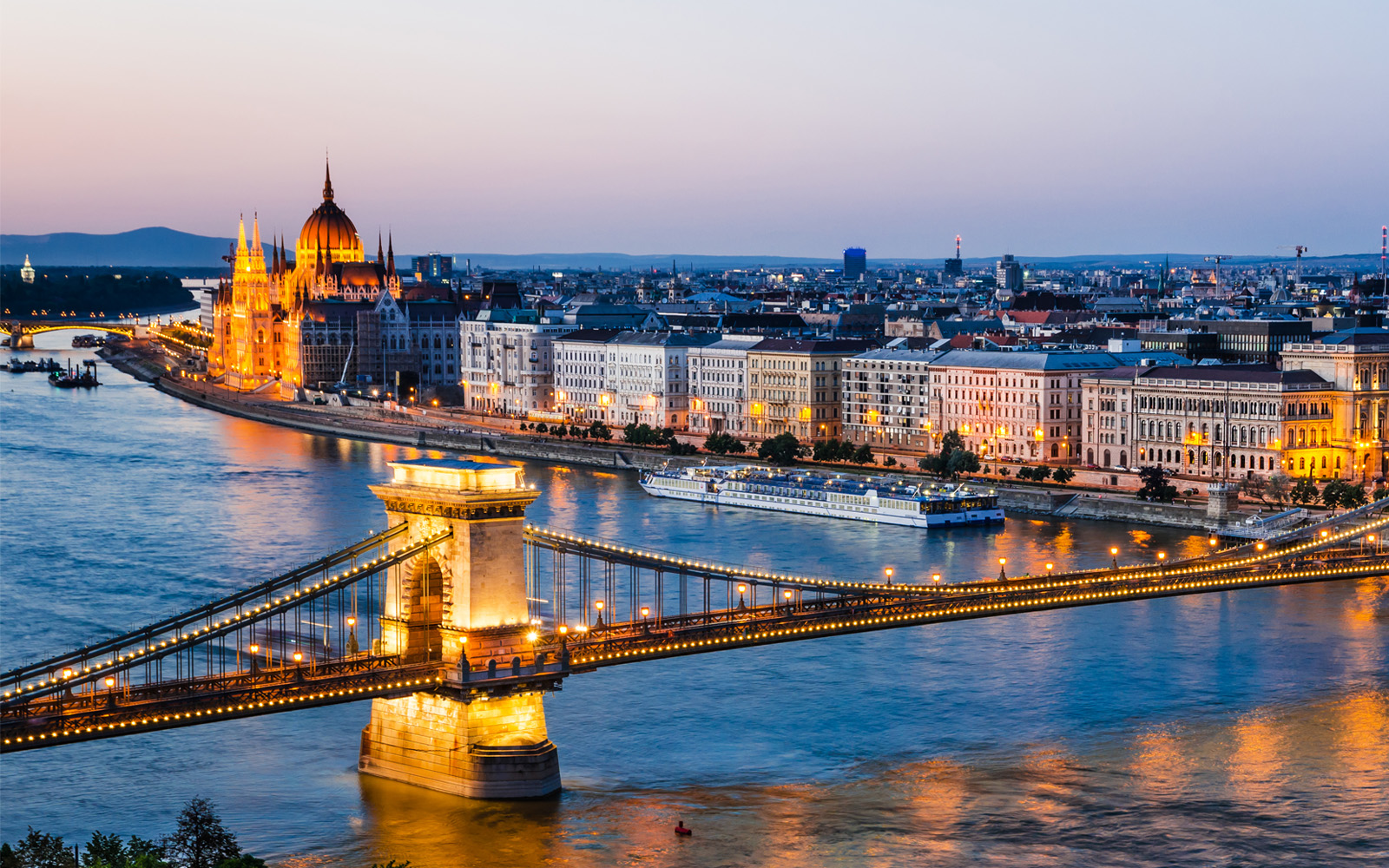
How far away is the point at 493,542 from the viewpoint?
20.2 meters

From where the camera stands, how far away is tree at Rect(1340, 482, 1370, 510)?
4041cm

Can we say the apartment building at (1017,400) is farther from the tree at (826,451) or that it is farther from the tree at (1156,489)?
the tree at (1156,489)

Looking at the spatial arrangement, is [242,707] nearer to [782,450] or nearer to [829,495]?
[829,495]

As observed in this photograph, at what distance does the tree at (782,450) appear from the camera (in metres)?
53.2

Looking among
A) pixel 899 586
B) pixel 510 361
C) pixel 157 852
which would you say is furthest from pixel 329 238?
pixel 157 852

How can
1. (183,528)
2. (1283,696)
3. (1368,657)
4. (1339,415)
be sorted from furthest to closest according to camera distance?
(1339,415) → (183,528) → (1368,657) → (1283,696)

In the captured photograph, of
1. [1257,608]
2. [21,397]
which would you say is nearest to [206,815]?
[1257,608]

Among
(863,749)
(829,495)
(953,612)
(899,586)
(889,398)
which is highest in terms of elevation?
(889,398)

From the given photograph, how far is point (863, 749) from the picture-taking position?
22.7m

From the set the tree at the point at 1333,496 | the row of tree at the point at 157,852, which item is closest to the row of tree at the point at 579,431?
the tree at the point at 1333,496

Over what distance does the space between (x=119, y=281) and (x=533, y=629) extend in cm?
16809

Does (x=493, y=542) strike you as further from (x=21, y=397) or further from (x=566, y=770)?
(x=21, y=397)

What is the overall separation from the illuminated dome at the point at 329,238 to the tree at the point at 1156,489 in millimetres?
56889

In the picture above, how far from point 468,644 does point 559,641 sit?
3.91 feet
